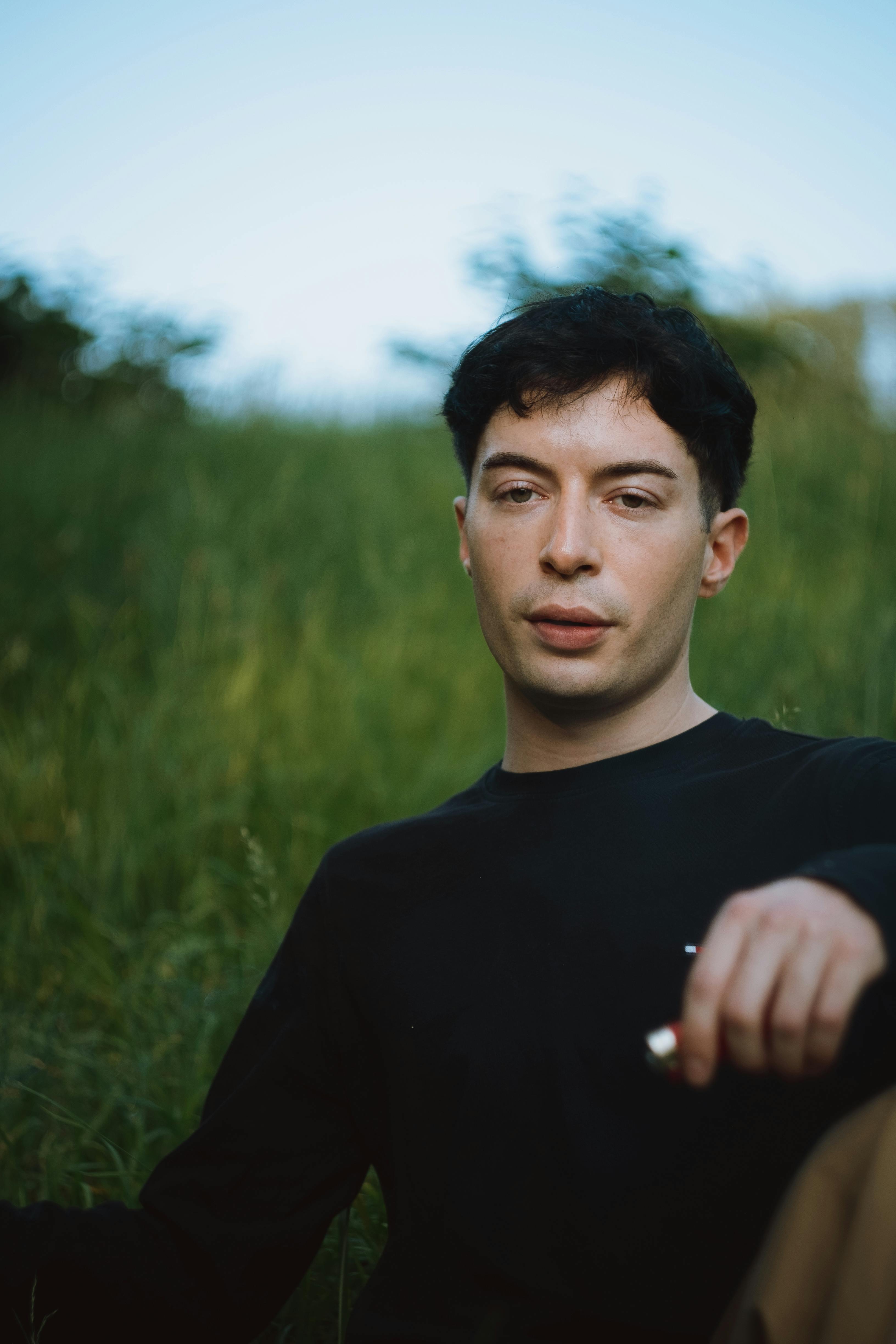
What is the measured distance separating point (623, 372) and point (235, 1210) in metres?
1.45

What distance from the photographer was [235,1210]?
1493 millimetres

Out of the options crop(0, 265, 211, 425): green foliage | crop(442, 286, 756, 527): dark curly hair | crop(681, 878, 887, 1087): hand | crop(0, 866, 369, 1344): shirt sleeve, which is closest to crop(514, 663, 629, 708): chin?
crop(442, 286, 756, 527): dark curly hair

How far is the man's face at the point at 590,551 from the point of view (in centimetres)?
148

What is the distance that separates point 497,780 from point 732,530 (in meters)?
0.63

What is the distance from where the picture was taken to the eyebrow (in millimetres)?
1505

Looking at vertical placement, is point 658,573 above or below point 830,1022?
above

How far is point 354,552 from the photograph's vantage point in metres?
6.03

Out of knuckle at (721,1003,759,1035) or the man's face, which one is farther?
the man's face

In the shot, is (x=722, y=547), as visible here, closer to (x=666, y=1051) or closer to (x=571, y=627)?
(x=571, y=627)

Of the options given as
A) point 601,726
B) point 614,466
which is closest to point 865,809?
point 601,726

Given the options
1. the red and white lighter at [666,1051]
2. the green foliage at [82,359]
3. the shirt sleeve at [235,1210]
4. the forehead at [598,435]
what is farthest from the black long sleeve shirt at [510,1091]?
the green foliage at [82,359]

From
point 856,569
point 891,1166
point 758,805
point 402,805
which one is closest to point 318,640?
point 402,805

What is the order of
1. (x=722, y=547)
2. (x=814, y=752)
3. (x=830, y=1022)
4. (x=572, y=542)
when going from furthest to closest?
(x=722, y=547), (x=572, y=542), (x=814, y=752), (x=830, y=1022)

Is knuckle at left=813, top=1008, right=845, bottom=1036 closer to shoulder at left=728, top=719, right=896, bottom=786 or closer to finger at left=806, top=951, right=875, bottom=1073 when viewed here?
finger at left=806, top=951, right=875, bottom=1073
